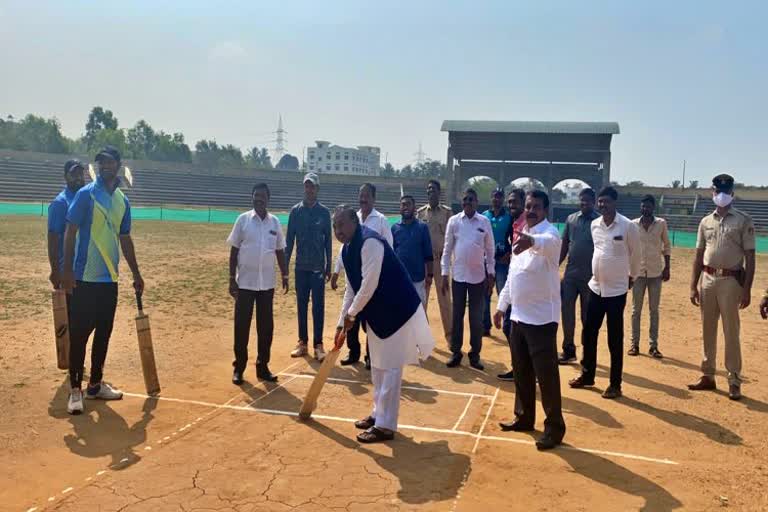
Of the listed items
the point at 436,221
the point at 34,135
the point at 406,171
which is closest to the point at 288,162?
the point at 406,171

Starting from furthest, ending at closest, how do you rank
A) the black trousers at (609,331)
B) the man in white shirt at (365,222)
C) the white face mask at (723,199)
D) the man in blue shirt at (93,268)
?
1. the man in white shirt at (365,222)
2. the white face mask at (723,199)
3. the black trousers at (609,331)
4. the man in blue shirt at (93,268)

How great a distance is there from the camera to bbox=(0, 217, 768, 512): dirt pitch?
382 centimetres

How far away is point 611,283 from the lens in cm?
609

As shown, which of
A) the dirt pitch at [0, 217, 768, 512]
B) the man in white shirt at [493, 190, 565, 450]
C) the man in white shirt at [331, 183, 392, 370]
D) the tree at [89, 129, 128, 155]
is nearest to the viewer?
the dirt pitch at [0, 217, 768, 512]

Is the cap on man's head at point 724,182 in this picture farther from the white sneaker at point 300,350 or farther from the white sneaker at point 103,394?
the white sneaker at point 103,394

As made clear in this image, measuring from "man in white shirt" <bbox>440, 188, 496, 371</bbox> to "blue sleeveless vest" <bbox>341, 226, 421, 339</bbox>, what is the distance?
7.36 feet

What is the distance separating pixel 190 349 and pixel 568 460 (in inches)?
192

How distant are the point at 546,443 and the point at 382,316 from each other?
160cm

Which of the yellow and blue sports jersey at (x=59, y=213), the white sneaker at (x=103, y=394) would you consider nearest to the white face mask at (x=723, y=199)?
the white sneaker at (x=103, y=394)

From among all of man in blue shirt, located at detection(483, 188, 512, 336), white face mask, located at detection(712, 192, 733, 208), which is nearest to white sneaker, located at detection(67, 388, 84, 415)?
man in blue shirt, located at detection(483, 188, 512, 336)

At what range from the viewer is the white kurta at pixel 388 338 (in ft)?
15.6

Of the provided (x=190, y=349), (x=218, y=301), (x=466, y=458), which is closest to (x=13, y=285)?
(x=218, y=301)

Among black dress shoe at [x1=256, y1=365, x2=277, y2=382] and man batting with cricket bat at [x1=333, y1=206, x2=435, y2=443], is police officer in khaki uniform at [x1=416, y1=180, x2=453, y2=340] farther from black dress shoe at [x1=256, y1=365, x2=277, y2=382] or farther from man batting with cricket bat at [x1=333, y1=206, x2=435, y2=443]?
man batting with cricket bat at [x1=333, y1=206, x2=435, y2=443]

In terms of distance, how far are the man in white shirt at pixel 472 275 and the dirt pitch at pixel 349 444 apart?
323 millimetres
